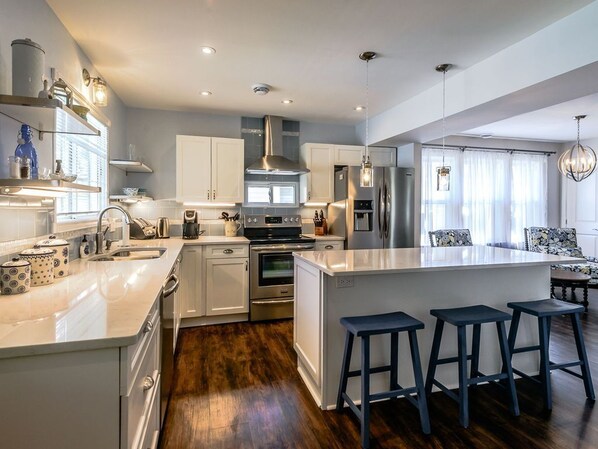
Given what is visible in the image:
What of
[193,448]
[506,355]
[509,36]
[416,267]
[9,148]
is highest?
[509,36]

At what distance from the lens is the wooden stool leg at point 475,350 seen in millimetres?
2252

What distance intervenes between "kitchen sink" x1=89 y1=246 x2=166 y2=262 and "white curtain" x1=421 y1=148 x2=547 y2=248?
4.17 meters

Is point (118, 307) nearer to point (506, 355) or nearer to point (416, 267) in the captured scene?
point (416, 267)

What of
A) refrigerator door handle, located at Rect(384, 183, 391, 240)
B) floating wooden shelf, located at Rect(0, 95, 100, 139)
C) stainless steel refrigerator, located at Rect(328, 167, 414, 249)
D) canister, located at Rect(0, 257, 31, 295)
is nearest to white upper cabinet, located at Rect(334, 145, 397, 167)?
stainless steel refrigerator, located at Rect(328, 167, 414, 249)

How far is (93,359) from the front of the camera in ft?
3.27

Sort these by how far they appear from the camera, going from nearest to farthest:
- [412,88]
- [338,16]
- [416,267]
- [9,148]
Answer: [9,148] → [416,267] → [338,16] → [412,88]

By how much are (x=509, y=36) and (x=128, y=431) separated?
10.4 ft

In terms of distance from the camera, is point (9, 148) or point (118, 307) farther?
point (9, 148)

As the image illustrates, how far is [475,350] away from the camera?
230 cm

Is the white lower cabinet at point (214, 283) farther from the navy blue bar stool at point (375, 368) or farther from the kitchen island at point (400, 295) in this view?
the navy blue bar stool at point (375, 368)

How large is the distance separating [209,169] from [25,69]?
259 cm

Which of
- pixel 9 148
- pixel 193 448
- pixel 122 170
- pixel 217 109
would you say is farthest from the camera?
pixel 217 109

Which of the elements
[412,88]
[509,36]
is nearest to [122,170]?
[412,88]

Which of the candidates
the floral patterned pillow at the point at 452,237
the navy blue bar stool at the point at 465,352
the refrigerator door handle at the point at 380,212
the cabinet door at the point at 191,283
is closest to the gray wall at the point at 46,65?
the cabinet door at the point at 191,283
